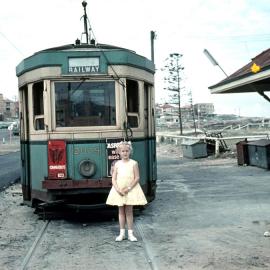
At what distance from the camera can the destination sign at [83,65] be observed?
877cm

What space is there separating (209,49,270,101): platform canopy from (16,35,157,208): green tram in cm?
375

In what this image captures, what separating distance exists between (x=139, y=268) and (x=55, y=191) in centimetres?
317

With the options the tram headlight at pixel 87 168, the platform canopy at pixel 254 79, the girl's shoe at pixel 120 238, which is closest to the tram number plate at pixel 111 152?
the tram headlight at pixel 87 168

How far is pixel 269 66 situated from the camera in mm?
11156

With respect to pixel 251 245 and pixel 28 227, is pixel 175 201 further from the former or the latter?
pixel 251 245

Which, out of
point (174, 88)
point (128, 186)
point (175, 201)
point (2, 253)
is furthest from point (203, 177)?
point (174, 88)

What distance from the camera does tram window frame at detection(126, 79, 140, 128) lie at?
359 inches

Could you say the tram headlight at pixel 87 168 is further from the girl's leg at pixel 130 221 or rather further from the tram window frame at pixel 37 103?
the girl's leg at pixel 130 221

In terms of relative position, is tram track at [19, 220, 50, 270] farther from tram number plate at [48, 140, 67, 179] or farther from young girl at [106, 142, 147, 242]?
young girl at [106, 142, 147, 242]

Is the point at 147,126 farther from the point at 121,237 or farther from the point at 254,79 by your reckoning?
the point at 254,79

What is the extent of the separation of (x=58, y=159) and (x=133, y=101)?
1.68m

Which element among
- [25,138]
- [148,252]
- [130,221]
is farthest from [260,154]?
[148,252]

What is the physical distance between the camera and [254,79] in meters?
12.5

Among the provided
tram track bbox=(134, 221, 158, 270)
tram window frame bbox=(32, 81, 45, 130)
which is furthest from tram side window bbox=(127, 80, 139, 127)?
tram track bbox=(134, 221, 158, 270)
